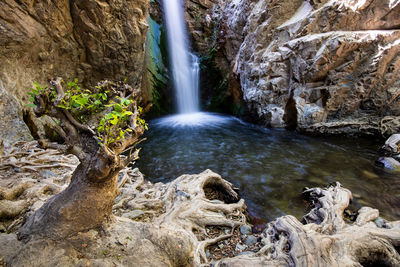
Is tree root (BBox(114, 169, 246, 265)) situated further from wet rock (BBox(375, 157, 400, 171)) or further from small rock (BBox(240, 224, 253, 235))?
wet rock (BBox(375, 157, 400, 171))

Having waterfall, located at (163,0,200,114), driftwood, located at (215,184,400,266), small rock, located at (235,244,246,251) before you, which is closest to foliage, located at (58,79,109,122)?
driftwood, located at (215,184,400,266)

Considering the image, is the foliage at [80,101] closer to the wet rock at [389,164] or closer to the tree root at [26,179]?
Result: the tree root at [26,179]

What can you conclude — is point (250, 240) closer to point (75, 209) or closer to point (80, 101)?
point (75, 209)

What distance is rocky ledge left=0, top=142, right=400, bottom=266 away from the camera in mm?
1934

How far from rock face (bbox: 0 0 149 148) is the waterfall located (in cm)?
889

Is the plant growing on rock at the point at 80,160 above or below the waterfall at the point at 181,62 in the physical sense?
below

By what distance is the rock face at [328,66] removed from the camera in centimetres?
939

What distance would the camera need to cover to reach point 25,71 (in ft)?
26.0

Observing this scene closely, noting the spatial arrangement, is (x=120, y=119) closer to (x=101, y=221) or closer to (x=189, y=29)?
(x=101, y=221)

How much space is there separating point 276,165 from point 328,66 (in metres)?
7.41

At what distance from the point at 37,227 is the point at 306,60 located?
44.0ft

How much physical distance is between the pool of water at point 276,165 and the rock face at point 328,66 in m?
1.45

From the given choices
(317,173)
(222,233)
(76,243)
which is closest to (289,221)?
(222,233)

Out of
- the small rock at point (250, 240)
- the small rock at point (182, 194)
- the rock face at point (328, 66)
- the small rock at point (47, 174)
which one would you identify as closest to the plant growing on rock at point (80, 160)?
the small rock at point (182, 194)
